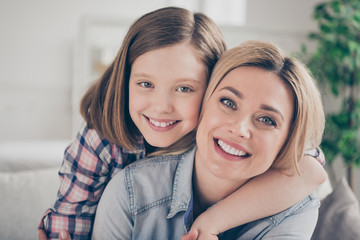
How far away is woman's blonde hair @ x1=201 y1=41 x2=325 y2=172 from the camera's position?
98 cm

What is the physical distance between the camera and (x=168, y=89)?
3.59ft

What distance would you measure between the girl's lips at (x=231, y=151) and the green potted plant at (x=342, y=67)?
1.71m

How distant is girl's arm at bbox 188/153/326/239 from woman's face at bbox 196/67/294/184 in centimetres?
9

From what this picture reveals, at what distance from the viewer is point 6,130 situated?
3.79 meters

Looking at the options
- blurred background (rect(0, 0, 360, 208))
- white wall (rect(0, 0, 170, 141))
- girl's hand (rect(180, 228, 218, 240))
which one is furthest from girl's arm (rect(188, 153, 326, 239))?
white wall (rect(0, 0, 170, 141))

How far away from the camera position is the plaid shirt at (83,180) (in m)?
1.26

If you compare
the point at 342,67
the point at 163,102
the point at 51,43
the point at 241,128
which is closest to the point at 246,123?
the point at 241,128

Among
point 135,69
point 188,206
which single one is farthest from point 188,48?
point 188,206

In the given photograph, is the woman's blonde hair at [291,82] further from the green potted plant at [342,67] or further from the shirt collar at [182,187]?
the green potted plant at [342,67]

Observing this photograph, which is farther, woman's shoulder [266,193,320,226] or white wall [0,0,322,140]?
white wall [0,0,322,140]

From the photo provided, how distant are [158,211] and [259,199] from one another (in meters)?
0.29

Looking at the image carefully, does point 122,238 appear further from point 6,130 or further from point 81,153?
point 6,130

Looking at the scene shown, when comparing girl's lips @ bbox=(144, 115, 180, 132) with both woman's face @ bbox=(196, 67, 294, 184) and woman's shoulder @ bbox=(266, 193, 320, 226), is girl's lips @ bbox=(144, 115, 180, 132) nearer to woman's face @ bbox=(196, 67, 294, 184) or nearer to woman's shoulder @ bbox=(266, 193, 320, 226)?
woman's face @ bbox=(196, 67, 294, 184)

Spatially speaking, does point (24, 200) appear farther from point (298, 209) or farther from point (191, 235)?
point (298, 209)
